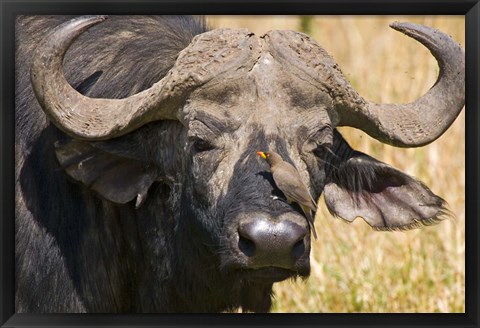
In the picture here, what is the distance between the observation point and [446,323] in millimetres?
5277

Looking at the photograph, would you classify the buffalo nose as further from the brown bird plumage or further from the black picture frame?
the black picture frame

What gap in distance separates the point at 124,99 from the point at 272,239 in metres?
1.16

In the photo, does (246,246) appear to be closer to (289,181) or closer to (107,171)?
(289,181)

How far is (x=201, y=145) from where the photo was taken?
518 centimetres

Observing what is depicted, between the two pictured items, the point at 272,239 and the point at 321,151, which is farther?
the point at 321,151

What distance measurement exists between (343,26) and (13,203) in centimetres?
722

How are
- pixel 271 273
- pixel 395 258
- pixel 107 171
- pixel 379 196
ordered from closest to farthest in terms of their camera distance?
pixel 271 273
pixel 107 171
pixel 379 196
pixel 395 258

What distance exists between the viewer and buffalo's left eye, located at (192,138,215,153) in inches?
203

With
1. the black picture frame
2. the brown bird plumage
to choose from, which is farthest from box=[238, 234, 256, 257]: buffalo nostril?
the black picture frame

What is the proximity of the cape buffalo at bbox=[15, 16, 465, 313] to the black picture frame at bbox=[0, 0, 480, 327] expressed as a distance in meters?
0.15

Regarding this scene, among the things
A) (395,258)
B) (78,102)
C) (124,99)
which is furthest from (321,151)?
(395,258)

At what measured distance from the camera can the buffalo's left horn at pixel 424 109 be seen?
543cm

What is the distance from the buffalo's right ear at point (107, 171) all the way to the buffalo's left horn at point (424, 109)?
1.00 m

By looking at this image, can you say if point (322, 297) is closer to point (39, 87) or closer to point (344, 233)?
point (344, 233)
